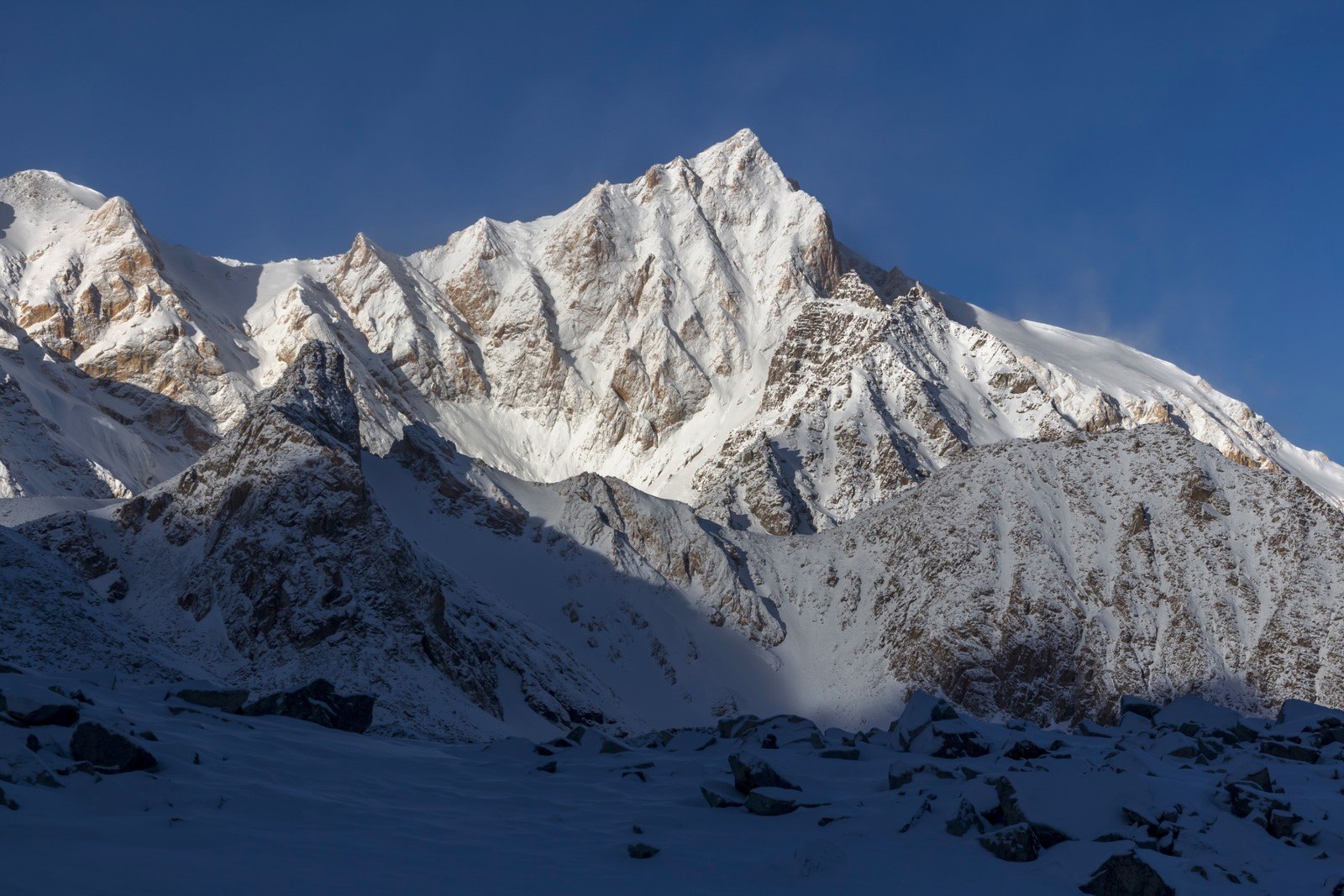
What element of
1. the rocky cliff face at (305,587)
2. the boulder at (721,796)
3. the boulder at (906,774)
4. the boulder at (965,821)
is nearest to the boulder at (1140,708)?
the boulder at (906,774)

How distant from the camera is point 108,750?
17438 mm

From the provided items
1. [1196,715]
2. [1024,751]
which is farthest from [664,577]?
[1024,751]

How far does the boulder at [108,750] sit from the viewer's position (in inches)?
683

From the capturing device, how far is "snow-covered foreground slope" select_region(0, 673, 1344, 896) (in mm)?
14734

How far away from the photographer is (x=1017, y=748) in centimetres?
2383

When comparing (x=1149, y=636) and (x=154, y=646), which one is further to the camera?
(x=1149, y=636)

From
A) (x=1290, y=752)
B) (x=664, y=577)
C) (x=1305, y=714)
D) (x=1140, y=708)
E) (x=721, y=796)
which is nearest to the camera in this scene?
(x=721, y=796)

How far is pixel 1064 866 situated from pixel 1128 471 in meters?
103

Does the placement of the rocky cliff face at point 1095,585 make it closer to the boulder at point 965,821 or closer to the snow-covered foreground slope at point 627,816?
the snow-covered foreground slope at point 627,816

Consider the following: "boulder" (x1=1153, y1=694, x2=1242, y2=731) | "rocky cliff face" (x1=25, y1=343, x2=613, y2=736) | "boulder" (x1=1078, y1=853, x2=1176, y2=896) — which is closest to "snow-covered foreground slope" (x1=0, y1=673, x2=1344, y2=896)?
"boulder" (x1=1078, y1=853, x2=1176, y2=896)

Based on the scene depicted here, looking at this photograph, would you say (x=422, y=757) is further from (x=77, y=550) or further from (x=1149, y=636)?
(x=1149, y=636)

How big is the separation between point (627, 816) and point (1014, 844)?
594 centimetres

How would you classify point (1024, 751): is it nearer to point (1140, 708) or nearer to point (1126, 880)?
point (1126, 880)

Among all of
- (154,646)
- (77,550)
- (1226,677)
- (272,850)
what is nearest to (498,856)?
(272,850)
